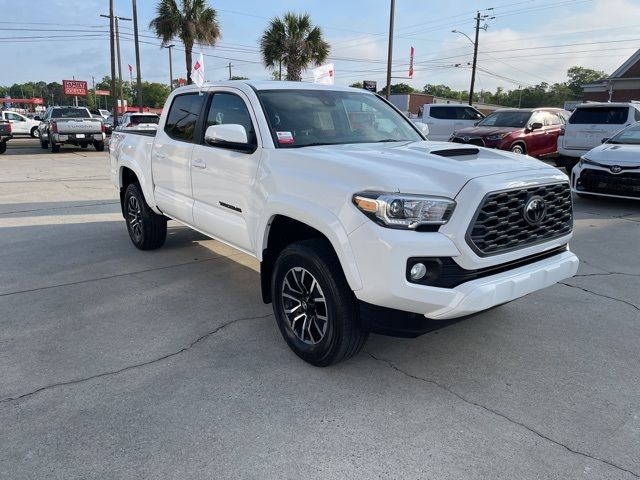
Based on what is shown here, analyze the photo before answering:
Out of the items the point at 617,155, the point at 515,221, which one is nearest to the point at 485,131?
the point at 617,155

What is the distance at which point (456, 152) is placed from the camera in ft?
11.5

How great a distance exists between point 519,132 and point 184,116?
424 inches

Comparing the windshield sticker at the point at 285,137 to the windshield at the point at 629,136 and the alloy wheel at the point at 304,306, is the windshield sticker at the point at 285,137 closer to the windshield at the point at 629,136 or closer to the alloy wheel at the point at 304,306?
the alloy wheel at the point at 304,306

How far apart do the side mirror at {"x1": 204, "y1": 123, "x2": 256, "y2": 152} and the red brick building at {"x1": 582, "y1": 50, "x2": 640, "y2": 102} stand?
4129 centimetres

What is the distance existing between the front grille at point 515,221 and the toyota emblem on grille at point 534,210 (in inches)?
0.7

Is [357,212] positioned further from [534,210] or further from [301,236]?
[534,210]

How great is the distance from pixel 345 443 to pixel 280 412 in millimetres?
454

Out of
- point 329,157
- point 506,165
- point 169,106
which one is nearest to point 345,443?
Answer: point 329,157

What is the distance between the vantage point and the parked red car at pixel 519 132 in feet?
43.2

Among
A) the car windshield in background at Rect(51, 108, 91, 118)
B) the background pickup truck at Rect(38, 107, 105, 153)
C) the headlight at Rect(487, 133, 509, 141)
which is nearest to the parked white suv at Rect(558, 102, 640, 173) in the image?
the headlight at Rect(487, 133, 509, 141)

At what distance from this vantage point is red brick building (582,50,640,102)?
3790 centimetres

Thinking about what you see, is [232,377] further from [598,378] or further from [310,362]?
[598,378]

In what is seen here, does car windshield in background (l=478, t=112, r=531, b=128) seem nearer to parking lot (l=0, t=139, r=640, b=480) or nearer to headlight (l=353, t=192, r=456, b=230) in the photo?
parking lot (l=0, t=139, r=640, b=480)

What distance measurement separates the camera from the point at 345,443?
8.66 ft
